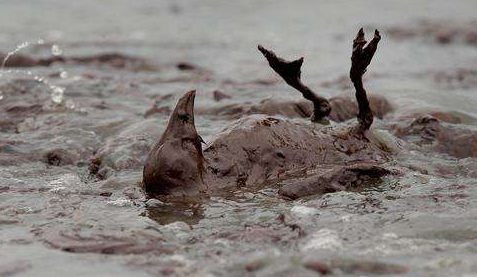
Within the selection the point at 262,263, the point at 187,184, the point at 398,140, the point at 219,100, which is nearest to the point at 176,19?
the point at 219,100

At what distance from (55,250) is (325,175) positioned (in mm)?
1542

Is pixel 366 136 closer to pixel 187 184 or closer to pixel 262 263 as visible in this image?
pixel 187 184

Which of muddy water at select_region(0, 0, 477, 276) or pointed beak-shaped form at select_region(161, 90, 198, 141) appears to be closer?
muddy water at select_region(0, 0, 477, 276)

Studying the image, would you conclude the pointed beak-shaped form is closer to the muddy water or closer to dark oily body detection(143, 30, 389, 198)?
dark oily body detection(143, 30, 389, 198)

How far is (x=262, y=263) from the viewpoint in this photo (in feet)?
9.99

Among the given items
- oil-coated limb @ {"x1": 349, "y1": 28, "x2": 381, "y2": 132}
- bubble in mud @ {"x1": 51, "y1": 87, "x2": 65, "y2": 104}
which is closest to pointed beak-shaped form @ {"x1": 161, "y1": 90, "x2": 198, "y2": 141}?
oil-coated limb @ {"x1": 349, "y1": 28, "x2": 381, "y2": 132}

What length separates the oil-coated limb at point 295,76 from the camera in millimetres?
4707

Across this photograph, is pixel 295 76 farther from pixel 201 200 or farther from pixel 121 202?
pixel 121 202

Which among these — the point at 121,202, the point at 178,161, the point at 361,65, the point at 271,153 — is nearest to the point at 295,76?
the point at 361,65

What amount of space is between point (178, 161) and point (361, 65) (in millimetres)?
1309

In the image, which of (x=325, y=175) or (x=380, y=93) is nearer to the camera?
(x=325, y=175)

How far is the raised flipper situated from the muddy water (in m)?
0.11

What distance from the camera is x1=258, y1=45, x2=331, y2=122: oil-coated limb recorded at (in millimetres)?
4707

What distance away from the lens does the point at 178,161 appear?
13.3 feet
